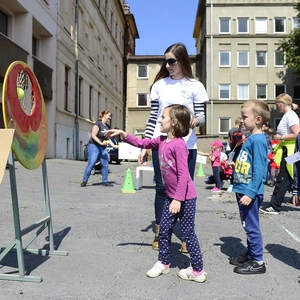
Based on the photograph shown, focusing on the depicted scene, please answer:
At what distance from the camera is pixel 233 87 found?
129 ft

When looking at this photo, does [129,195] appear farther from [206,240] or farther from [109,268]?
[109,268]

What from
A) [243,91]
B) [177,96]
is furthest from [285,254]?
[243,91]

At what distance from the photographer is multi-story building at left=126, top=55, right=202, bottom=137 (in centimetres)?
4394

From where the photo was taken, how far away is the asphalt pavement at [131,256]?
9.90ft

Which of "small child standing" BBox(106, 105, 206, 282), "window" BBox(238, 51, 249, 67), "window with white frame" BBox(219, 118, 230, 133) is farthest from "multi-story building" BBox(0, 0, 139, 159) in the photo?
"small child standing" BBox(106, 105, 206, 282)

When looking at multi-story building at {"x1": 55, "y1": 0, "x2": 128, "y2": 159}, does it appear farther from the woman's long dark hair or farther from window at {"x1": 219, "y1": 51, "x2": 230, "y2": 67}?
the woman's long dark hair

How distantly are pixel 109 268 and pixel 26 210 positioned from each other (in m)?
3.16

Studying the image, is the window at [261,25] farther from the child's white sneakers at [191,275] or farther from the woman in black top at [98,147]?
the child's white sneakers at [191,275]

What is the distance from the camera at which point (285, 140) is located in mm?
6332

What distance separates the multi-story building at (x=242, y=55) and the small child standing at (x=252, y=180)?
117ft

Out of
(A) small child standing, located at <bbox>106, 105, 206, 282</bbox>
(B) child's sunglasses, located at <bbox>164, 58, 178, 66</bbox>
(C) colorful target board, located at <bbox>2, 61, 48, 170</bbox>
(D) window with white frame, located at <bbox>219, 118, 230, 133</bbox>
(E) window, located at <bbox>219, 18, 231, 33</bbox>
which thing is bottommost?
(A) small child standing, located at <bbox>106, 105, 206, 282</bbox>

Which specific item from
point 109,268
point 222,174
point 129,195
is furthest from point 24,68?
point 222,174

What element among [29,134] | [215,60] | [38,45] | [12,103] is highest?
[215,60]

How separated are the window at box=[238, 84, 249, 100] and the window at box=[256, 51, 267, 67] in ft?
8.05
